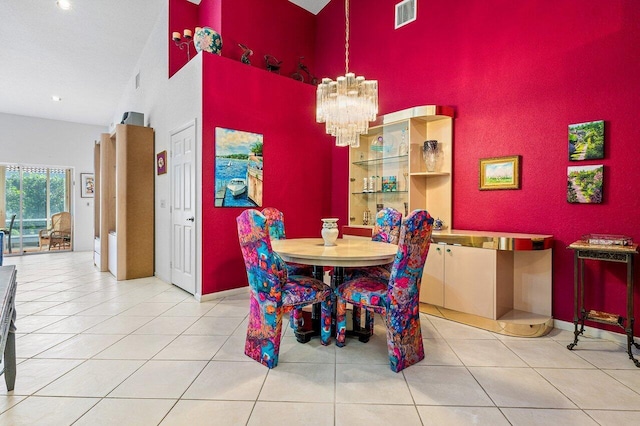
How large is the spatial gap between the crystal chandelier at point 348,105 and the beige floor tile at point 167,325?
2235 mm

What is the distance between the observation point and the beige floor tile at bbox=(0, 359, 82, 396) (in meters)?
1.87

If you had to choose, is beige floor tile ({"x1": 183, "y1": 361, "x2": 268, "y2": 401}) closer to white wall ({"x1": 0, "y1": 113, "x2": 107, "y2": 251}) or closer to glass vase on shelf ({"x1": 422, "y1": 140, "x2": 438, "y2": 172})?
glass vase on shelf ({"x1": 422, "y1": 140, "x2": 438, "y2": 172})

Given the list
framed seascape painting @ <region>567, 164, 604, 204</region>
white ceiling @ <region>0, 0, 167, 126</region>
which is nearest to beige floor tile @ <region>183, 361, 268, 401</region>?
framed seascape painting @ <region>567, 164, 604, 204</region>

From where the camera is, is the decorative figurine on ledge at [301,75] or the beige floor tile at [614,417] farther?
the decorative figurine on ledge at [301,75]

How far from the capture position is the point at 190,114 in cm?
394

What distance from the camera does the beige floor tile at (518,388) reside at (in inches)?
69.1

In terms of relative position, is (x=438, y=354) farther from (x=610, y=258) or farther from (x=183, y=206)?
(x=183, y=206)

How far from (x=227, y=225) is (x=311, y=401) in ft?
8.52

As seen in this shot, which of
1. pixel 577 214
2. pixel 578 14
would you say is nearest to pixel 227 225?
pixel 577 214

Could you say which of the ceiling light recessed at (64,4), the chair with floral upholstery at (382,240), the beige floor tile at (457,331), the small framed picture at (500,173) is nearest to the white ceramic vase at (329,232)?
the chair with floral upholstery at (382,240)

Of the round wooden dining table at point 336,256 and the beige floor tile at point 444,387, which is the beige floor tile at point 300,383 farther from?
the round wooden dining table at point 336,256

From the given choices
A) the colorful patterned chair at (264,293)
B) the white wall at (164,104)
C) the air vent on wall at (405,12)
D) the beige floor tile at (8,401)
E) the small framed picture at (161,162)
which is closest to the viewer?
the beige floor tile at (8,401)

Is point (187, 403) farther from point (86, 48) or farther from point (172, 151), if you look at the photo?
point (86, 48)

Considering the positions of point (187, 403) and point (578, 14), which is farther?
point (578, 14)
